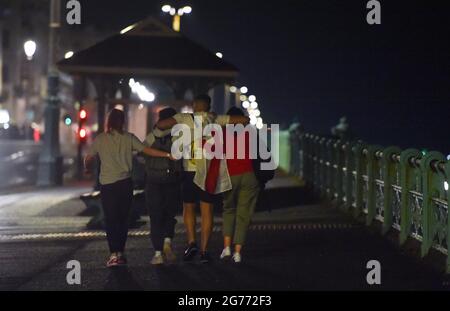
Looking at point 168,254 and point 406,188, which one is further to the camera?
point 406,188

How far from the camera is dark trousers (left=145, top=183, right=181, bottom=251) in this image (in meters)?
10.5

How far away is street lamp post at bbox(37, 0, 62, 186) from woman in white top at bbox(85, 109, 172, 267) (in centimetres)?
1452

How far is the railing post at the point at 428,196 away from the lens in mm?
10555

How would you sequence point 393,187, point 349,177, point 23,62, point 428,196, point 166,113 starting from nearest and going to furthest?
1. point 166,113
2. point 428,196
3. point 393,187
4. point 349,177
5. point 23,62

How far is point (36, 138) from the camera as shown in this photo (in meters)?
65.4

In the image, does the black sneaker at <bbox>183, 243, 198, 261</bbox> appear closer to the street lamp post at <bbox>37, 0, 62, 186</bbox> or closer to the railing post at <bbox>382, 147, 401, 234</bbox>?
the railing post at <bbox>382, 147, 401, 234</bbox>

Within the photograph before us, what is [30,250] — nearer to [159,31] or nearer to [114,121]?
[114,121]

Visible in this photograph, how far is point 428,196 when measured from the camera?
10633mm

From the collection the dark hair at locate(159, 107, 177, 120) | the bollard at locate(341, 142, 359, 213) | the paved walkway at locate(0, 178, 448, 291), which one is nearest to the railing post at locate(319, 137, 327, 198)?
the bollard at locate(341, 142, 359, 213)

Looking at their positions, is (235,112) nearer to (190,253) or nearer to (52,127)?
(190,253)

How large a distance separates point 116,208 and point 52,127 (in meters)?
15.3

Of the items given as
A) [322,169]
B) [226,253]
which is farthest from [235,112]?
[322,169]
